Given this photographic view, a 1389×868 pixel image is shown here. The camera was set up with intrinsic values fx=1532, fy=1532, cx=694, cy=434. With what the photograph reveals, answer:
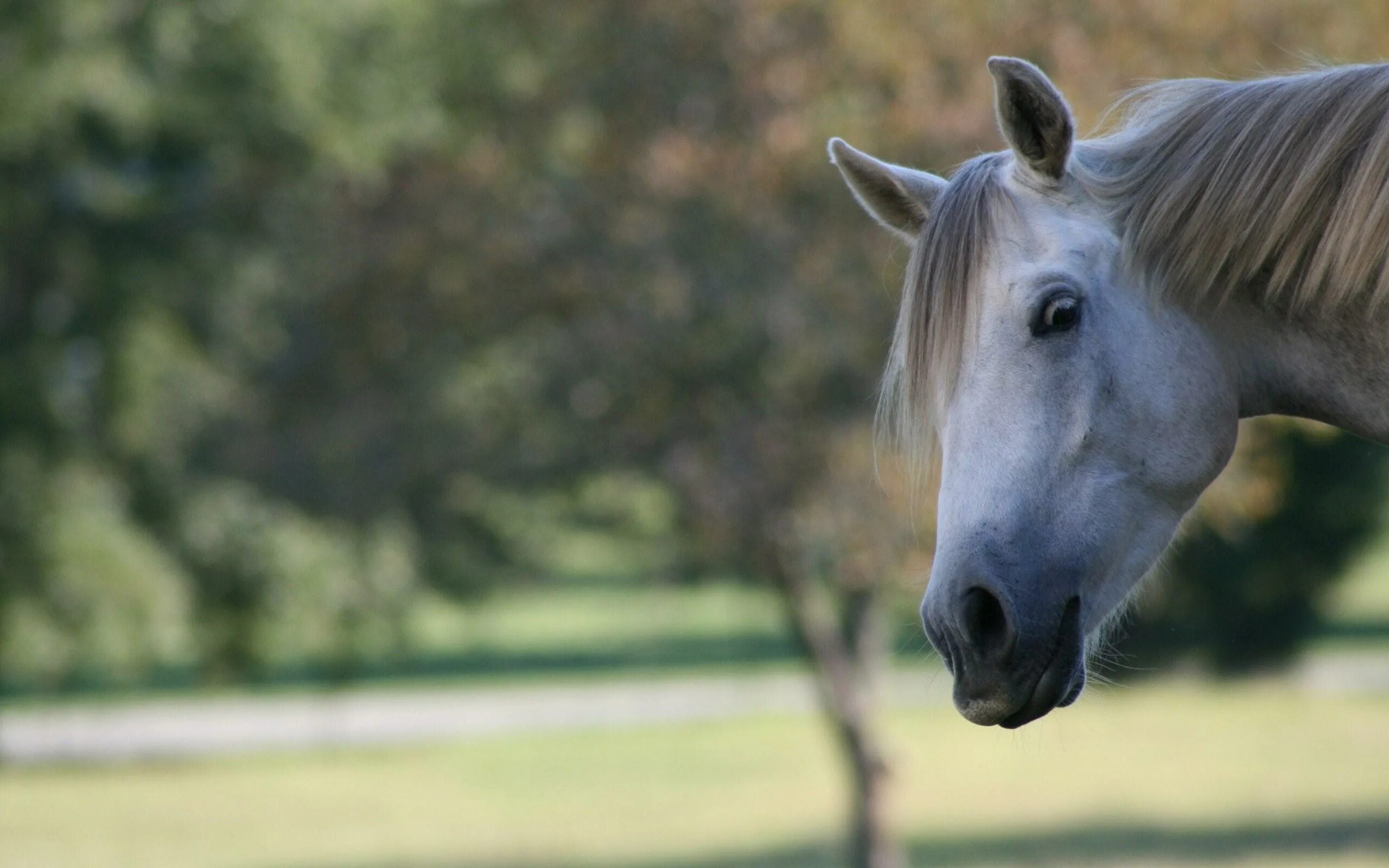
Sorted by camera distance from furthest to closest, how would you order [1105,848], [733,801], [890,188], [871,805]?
1. [733,801]
2. [1105,848]
3. [871,805]
4. [890,188]

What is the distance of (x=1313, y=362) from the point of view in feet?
6.38

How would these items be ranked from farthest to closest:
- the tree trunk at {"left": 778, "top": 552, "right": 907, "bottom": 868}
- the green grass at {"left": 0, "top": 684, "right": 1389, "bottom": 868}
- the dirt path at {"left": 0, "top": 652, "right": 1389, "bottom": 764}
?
the dirt path at {"left": 0, "top": 652, "right": 1389, "bottom": 764} → the green grass at {"left": 0, "top": 684, "right": 1389, "bottom": 868} → the tree trunk at {"left": 778, "top": 552, "right": 907, "bottom": 868}

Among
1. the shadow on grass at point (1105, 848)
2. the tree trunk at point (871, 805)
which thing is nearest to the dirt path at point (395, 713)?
the shadow on grass at point (1105, 848)

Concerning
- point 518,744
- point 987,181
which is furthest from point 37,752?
point 987,181

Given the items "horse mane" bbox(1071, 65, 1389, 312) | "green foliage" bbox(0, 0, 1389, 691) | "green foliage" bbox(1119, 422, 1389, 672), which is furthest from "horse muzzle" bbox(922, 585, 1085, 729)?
"green foliage" bbox(1119, 422, 1389, 672)

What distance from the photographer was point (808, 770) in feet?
54.9

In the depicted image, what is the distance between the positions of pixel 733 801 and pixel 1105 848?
166 inches

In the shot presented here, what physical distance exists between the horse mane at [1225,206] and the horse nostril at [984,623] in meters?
0.30

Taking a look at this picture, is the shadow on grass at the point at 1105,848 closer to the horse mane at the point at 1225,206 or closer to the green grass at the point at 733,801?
the green grass at the point at 733,801

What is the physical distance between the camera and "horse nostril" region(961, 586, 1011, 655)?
184cm

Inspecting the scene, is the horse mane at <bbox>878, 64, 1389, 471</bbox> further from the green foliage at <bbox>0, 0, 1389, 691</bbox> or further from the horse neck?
the green foliage at <bbox>0, 0, 1389, 691</bbox>

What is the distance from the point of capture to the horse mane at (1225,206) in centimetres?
186

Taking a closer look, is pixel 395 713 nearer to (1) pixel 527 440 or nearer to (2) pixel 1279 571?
(2) pixel 1279 571

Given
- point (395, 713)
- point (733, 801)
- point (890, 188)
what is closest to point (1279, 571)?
point (733, 801)
